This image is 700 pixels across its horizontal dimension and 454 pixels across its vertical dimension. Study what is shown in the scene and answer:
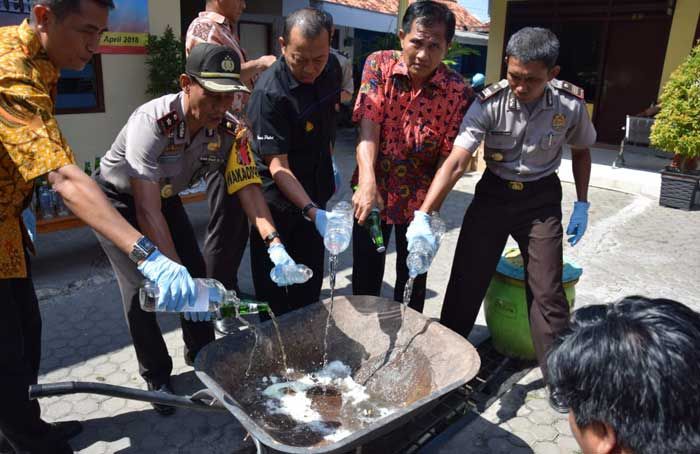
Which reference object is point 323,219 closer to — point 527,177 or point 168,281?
point 168,281

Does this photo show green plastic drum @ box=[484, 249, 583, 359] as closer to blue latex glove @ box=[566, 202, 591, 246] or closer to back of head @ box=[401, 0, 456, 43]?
blue latex glove @ box=[566, 202, 591, 246]

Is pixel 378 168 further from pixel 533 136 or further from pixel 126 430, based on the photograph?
pixel 126 430

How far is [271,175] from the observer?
2.53 m

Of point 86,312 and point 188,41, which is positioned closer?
point 188,41

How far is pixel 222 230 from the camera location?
2912 millimetres

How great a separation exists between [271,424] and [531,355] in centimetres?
172

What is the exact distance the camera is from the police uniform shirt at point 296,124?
241cm

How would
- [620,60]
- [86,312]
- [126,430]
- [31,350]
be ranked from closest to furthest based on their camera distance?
1. [31,350]
2. [126,430]
3. [86,312]
4. [620,60]

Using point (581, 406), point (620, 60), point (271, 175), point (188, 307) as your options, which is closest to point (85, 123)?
point (271, 175)

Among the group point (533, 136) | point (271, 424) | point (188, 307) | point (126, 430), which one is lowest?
point (126, 430)

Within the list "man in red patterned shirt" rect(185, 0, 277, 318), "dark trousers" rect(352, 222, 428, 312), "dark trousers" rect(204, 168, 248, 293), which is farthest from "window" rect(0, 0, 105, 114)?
"dark trousers" rect(352, 222, 428, 312)

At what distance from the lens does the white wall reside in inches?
221

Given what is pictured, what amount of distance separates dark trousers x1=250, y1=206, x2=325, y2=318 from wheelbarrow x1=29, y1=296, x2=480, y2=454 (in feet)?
2.19

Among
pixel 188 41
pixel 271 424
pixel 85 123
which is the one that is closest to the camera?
pixel 271 424
